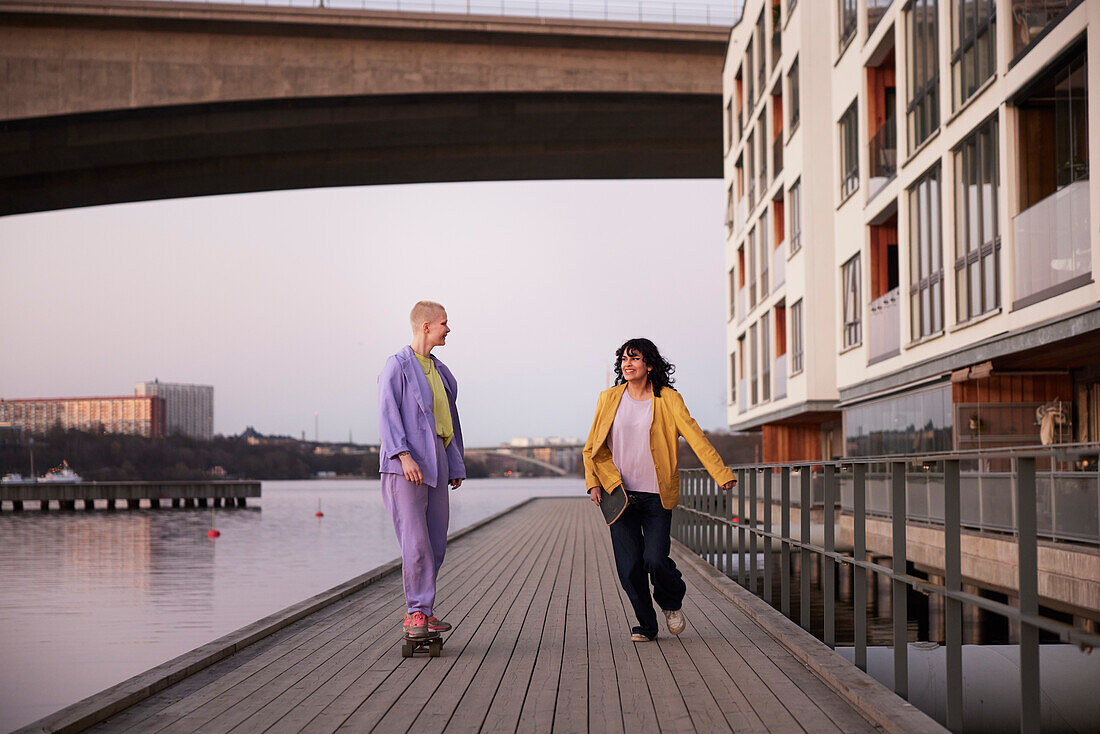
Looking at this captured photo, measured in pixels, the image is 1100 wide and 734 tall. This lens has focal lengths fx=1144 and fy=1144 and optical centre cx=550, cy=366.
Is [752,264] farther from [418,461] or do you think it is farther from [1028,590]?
[1028,590]

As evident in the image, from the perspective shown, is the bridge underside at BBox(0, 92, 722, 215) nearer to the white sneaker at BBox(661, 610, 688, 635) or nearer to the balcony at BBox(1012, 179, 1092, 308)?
the balcony at BBox(1012, 179, 1092, 308)

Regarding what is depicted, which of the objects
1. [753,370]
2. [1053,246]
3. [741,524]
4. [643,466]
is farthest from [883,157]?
[643,466]

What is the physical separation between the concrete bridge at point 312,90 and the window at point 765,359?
781 centimetres

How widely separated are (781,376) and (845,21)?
354 inches

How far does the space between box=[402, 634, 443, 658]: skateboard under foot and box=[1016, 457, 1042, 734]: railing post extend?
3.36m

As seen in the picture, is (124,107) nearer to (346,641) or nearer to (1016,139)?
(1016,139)

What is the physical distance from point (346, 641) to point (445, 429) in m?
1.50

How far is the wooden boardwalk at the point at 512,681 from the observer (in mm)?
4578

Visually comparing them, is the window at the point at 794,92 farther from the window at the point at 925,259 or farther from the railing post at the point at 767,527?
the railing post at the point at 767,527

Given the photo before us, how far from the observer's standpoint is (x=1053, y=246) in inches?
537

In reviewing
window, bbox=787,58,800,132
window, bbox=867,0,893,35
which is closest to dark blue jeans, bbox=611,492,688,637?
window, bbox=867,0,893,35

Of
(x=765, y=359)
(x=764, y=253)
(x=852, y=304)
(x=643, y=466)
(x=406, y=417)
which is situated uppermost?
(x=764, y=253)

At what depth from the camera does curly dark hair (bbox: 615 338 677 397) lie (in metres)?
6.78

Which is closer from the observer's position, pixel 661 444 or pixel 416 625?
pixel 416 625
